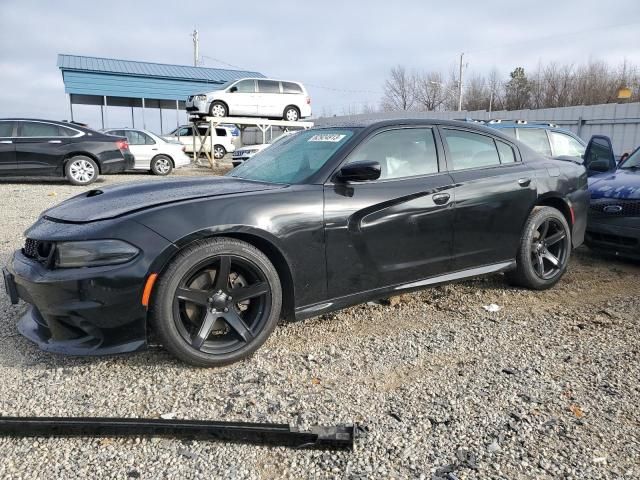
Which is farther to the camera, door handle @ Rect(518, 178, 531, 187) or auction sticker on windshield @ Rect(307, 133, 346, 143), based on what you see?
door handle @ Rect(518, 178, 531, 187)

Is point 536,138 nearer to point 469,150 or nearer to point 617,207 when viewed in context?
point 617,207

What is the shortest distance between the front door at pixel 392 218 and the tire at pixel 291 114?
1684cm

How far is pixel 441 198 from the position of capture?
364 cm

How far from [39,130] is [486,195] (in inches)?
425

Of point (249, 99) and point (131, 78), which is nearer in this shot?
point (249, 99)

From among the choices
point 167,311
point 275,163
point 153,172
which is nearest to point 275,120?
point 153,172

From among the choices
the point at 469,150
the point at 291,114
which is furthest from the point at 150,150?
the point at 469,150

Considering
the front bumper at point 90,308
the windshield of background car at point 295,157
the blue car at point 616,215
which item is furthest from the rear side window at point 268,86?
the front bumper at point 90,308

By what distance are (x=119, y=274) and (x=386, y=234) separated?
5.62 feet

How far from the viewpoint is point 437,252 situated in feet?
12.0

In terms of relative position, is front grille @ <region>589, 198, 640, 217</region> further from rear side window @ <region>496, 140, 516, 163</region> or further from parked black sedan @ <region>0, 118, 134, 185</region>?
parked black sedan @ <region>0, 118, 134, 185</region>

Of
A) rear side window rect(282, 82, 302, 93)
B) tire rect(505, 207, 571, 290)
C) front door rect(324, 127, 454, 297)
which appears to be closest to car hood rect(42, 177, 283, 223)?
front door rect(324, 127, 454, 297)

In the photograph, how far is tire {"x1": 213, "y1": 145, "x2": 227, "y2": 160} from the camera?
76.9 feet

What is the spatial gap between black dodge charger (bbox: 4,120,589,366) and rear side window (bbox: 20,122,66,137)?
9.26 meters
